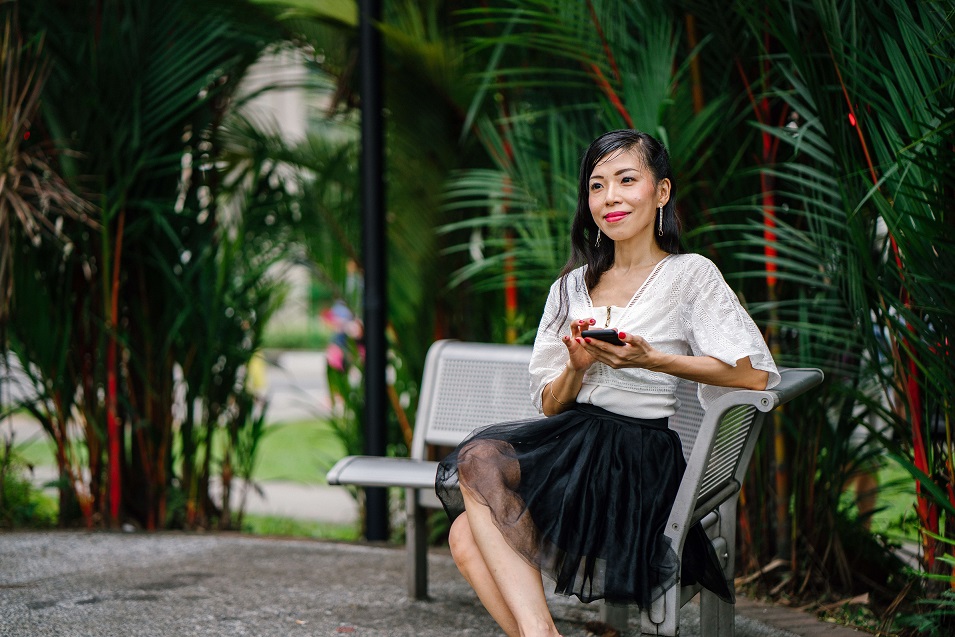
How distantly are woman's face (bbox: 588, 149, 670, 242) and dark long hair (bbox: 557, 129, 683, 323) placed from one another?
0.02 metres

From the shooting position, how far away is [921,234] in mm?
2662

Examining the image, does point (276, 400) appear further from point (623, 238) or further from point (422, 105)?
point (623, 238)

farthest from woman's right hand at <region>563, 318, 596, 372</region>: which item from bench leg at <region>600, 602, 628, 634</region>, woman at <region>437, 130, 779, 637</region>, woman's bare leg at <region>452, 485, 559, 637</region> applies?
bench leg at <region>600, 602, 628, 634</region>

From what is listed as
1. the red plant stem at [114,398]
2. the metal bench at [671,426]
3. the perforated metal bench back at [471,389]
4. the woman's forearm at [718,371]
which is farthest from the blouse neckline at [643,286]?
the red plant stem at [114,398]

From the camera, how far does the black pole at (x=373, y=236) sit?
14.1 feet

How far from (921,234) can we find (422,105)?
262 centimetres

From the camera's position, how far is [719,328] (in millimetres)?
2488

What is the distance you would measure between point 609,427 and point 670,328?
28 cm

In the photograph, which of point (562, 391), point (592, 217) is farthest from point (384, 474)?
point (592, 217)

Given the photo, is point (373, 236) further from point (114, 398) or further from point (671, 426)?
point (671, 426)

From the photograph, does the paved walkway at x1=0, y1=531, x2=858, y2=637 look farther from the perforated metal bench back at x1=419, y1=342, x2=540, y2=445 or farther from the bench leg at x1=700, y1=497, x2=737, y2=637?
the perforated metal bench back at x1=419, y1=342, x2=540, y2=445

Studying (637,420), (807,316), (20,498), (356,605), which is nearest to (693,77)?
(807,316)

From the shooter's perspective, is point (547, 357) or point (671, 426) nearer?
point (547, 357)

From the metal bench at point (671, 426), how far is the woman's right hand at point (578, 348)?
0.31m
